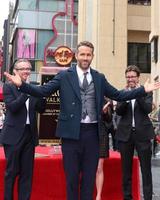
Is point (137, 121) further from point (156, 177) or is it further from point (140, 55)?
point (140, 55)

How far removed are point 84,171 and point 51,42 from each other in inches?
1934

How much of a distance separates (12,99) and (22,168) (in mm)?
873

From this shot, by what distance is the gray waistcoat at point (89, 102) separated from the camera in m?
5.29

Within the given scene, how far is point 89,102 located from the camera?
532cm

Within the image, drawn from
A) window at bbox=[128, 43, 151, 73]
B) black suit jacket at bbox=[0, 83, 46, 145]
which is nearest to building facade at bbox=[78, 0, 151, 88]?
window at bbox=[128, 43, 151, 73]

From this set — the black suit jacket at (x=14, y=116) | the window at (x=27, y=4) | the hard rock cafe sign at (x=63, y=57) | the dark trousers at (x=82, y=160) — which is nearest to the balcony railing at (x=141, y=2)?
the window at (x=27, y=4)

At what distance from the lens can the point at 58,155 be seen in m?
7.01

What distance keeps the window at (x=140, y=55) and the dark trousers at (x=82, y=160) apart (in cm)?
3839

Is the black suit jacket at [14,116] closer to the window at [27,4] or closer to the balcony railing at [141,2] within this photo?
the balcony railing at [141,2]

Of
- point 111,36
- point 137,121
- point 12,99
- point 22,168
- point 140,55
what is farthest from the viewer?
point 140,55

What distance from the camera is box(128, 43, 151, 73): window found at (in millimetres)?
43469

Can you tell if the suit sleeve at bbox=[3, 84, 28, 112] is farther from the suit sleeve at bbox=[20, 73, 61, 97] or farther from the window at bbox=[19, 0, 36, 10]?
the window at bbox=[19, 0, 36, 10]

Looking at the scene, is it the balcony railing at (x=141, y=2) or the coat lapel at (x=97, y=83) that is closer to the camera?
the coat lapel at (x=97, y=83)

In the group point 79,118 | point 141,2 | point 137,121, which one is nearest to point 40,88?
point 79,118
